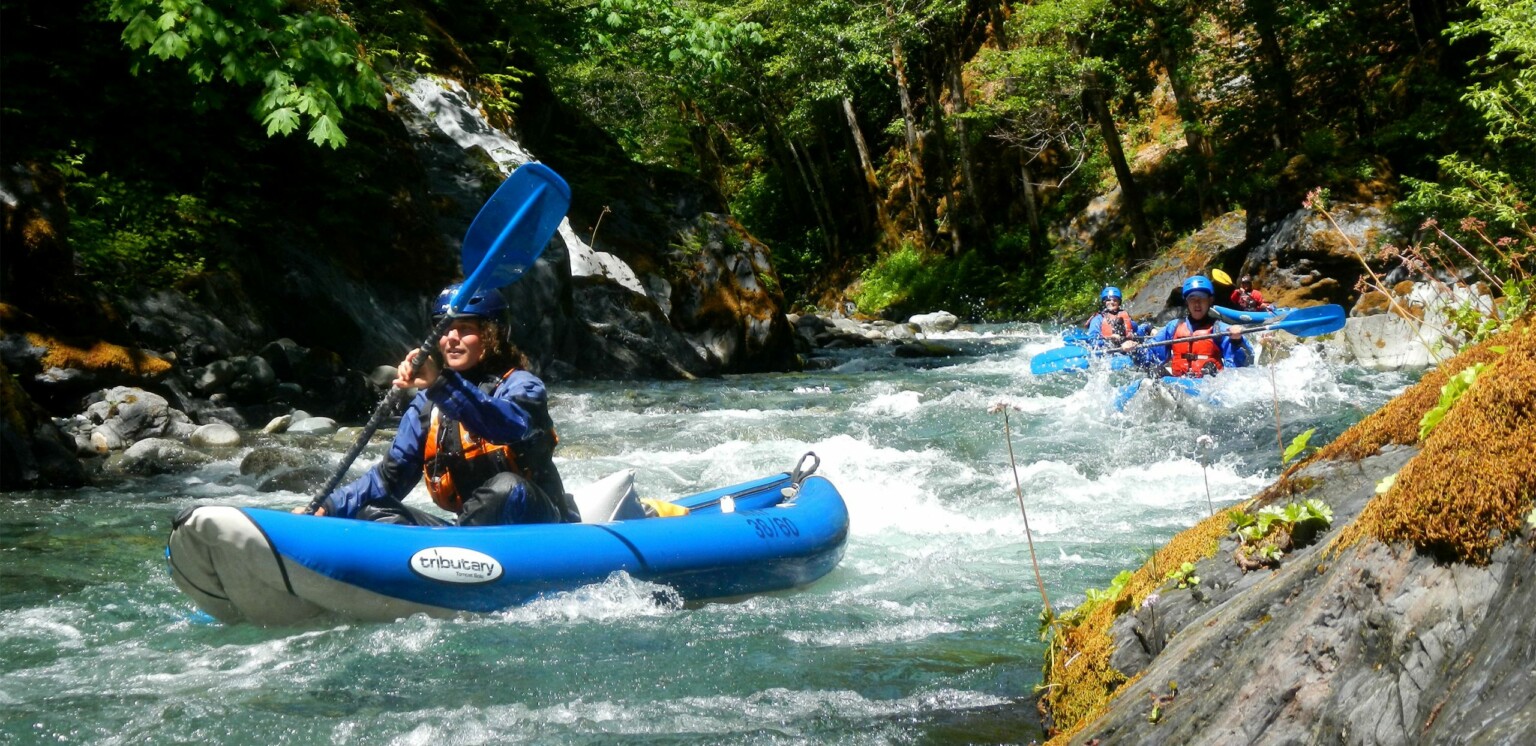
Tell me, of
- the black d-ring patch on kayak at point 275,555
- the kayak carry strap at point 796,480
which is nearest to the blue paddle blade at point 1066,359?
the kayak carry strap at point 796,480

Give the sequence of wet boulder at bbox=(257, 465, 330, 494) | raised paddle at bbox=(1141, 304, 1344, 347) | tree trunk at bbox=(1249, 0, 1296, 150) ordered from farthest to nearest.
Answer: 1. tree trunk at bbox=(1249, 0, 1296, 150)
2. raised paddle at bbox=(1141, 304, 1344, 347)
3. wet boulder at bbox=(257, 465, 330, 494)

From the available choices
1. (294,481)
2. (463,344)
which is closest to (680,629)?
(463,344)

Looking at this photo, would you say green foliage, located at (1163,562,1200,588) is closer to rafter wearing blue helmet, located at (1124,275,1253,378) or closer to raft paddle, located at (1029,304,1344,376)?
raft paddle, located at (1029,304,1344,376)

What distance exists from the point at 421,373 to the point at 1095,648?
2.14 m

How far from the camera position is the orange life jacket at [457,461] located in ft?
13.4

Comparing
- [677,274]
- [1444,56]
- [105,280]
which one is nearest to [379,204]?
[105,280]

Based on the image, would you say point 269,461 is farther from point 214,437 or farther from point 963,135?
point 963,135

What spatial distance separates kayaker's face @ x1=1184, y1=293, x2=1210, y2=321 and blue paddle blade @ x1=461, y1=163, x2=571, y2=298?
21.2ft

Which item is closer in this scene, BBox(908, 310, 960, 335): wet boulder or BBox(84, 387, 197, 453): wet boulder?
BBox(84, 387, 197, 453): wet boulder

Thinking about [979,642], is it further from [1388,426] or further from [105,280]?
[105,280]

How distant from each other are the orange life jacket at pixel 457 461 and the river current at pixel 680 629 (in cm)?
49

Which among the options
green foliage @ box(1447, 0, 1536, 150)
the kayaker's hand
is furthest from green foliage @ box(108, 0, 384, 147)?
green foliage @ box(1447, 0, 1536, 150)

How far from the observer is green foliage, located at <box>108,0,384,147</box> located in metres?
5.79

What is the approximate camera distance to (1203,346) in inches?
379
